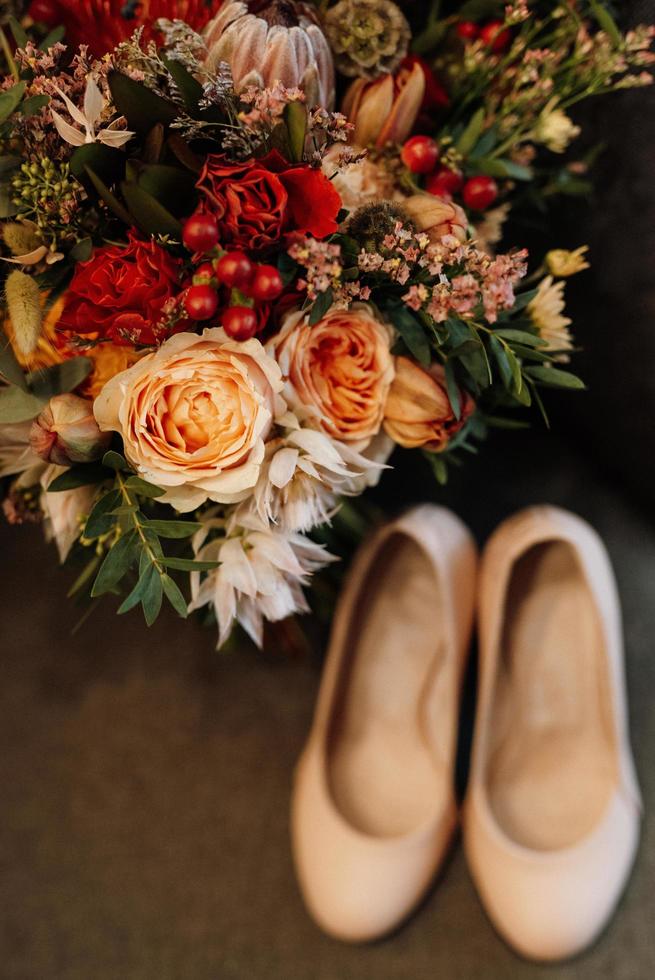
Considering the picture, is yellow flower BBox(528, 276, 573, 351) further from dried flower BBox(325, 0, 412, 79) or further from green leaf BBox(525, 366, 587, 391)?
dried flower BBox(325, 0, 412, 79)

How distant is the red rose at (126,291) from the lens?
0.49 metres

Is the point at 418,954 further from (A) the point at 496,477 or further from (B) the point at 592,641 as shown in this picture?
(A) the point at 496,477

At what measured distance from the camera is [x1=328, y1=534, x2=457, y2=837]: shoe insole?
2.96 feet

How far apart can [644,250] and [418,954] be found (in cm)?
84

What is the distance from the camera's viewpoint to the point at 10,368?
50 centimetres

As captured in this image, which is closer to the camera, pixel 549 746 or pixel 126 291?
pixel 126 291

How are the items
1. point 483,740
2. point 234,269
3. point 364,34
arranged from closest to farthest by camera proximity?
point 234,269, point 364,34, point 483,740

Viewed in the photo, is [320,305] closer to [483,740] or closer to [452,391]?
[452,391]

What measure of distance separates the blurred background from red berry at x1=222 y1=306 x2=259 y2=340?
1.63ft

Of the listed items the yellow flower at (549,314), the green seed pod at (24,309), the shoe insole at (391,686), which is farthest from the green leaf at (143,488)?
the shoe insole at (391,686)

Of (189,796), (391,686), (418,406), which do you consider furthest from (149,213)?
(189,796)

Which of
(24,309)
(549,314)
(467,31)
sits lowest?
(24,309)

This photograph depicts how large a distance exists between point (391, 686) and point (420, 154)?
2.01 feet

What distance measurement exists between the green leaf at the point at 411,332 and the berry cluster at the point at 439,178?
11cm
